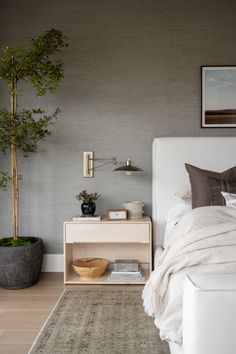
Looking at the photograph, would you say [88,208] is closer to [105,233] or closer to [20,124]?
[105,233]

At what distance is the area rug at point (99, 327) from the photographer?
2.07m

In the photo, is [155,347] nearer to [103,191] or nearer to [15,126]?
[103,191]

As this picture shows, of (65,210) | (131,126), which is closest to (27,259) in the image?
(65,210)

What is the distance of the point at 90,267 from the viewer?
10.9 ft

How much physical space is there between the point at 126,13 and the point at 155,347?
9.51 ft

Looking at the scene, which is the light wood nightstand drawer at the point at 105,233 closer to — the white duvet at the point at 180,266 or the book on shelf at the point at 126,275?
the book on shelf at the point at 126,275

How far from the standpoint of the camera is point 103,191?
363 centimetres

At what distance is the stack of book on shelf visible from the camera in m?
3.24

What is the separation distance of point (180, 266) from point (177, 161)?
71.6 inches

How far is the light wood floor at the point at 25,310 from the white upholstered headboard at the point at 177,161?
74 centimetres

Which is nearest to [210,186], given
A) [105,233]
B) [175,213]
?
[175,213]

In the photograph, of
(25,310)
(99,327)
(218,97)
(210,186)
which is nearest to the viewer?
(99,327)

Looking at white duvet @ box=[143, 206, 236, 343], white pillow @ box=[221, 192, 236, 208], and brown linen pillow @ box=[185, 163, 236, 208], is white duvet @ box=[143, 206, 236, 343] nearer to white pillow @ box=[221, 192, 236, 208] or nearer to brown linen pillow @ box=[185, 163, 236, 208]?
white pillow @ box=[221, 192, 236, 208]

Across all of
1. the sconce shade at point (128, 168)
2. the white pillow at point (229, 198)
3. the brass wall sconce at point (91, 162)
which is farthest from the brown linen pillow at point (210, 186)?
the brass wall sconce at point (91, 162)
